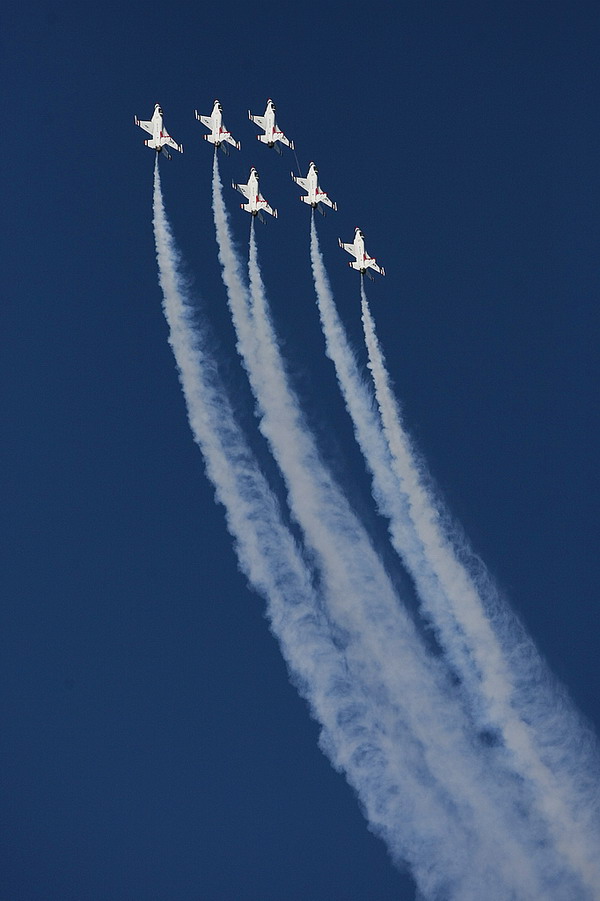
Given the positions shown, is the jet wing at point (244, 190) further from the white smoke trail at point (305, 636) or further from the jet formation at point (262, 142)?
the white smoke trail at point (305, 636)

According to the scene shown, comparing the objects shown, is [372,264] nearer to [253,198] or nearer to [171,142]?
[253,198]

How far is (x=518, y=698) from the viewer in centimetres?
5259

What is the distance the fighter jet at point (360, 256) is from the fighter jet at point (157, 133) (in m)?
8.43

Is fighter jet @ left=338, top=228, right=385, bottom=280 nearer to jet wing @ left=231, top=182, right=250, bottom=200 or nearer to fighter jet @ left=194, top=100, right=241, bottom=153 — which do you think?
jet wing @ left=231, top=182, right=250, bottom=200

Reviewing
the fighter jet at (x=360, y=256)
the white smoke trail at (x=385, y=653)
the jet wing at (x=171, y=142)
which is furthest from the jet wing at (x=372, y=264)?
the jet wing at (x=171, y=142)

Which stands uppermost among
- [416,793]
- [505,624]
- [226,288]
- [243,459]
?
[226,288]

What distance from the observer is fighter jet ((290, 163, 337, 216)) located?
58.8 m

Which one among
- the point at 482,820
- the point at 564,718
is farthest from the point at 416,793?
the point at 564,718

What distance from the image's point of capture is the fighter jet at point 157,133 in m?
58.5

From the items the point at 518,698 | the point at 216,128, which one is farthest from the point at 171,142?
the point at 518,698

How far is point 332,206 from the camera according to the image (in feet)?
195

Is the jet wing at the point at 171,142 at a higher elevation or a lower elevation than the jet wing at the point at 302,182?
higher

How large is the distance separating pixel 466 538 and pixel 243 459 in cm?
955

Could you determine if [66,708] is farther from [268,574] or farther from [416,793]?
[416,793]
